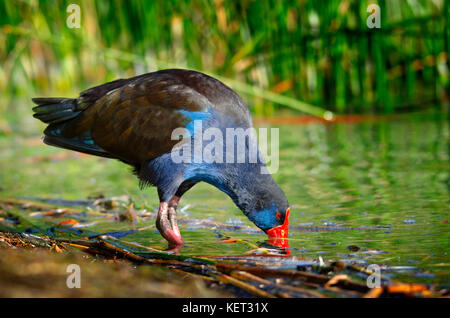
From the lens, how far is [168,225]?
10.1 ft

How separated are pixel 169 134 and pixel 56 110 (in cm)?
82

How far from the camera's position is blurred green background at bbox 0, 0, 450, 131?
564 centimetres

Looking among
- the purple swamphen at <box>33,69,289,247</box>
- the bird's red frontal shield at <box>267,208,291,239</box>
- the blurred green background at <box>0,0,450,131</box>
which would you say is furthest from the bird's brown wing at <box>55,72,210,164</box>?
the blurred green background at <box>0,0,450,131</box>

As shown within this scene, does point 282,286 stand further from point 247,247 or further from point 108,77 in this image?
point 108,77

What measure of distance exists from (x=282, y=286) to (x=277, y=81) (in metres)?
5.27

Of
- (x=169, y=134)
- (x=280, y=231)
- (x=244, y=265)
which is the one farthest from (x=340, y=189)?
(x=244, y=265)

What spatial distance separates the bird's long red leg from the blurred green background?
2.07 m

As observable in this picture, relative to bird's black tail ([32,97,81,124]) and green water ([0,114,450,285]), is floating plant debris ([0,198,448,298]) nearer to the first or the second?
green water ([0,114,450,285])

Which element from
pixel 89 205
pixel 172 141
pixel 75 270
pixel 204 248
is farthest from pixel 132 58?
pixel 75 270

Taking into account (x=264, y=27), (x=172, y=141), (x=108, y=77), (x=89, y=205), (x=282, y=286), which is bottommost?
(x=282, y=286)

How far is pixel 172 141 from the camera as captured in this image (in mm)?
3229

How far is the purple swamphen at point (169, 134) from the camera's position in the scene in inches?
125

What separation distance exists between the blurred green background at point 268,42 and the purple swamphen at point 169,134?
163 cm

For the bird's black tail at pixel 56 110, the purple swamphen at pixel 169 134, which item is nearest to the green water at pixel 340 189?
the purple swamphen at pixel 169 134
